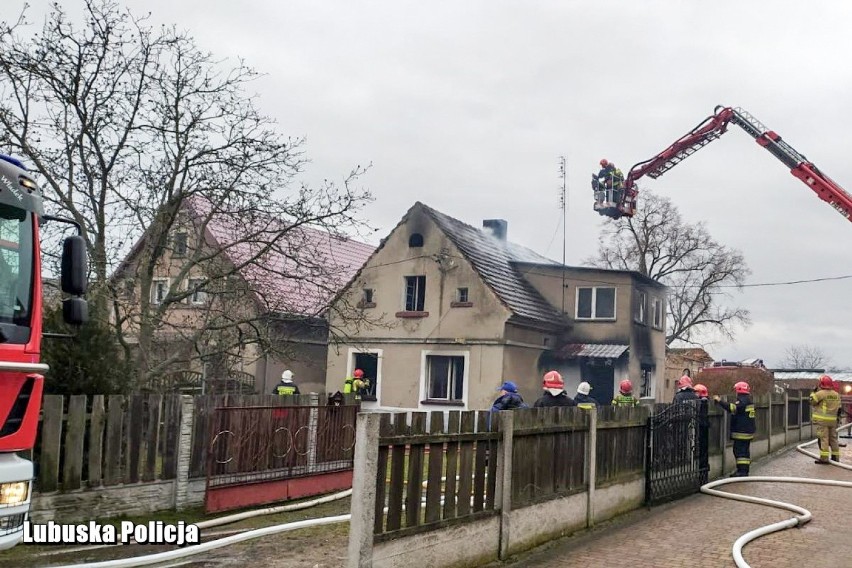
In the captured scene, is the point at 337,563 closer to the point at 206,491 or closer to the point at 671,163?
the point at 206,491

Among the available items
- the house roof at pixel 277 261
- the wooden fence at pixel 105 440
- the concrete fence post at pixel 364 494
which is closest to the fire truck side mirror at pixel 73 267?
the wooden fence at pixel 105 440

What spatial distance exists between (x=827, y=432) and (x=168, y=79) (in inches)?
545

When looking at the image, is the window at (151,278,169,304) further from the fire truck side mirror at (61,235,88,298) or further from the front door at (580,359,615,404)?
the front door at (580,359,615,404)

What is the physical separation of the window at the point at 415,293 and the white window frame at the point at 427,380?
1676 mm

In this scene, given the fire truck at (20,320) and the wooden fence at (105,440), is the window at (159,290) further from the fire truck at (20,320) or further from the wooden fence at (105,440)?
the fire truck at (20,320)

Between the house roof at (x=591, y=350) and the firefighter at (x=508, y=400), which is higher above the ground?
the house roof at (x=591, y=350)

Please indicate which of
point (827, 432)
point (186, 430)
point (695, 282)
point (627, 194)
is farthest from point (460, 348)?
point (695, 282)

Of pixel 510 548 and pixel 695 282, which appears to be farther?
pixel 695 282

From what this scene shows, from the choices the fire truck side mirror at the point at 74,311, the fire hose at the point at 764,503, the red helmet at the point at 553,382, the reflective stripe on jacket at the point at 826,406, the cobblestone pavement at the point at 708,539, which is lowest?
the cobblestone pavement at the point at 708,539

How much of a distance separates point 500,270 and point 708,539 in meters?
19.8

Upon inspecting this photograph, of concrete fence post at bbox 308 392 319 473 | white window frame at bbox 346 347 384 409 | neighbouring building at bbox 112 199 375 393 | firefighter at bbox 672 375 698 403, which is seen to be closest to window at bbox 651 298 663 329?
white window frame at bbox 346 347 384 409

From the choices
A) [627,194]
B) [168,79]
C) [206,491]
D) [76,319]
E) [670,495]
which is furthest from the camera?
[627,194]

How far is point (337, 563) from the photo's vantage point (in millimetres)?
6684

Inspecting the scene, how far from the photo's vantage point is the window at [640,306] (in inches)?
1054
